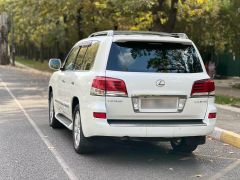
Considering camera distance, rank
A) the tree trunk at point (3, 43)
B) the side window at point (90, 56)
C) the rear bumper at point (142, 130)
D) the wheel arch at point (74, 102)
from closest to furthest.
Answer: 1. the rear bumper at point (142, 130)
2. the side window at point (90, 56)
3. the wheel arch at point (74, 102)
4. the tree trunk at point (3, 43)

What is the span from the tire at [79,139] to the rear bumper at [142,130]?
32cm

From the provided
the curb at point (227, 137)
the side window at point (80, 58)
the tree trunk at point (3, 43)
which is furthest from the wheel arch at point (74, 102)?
the tree trunk at point (3, 43)

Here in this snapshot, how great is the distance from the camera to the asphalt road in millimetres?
6676

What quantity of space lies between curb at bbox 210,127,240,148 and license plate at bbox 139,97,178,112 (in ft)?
7.72

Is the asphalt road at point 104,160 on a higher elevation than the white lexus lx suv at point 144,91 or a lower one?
lower

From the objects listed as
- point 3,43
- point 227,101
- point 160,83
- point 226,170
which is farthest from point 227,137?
point 3,43

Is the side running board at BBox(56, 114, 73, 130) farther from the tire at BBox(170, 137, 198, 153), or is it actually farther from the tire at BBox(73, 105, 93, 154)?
the tire at BBox(170, 137, 198, 153)

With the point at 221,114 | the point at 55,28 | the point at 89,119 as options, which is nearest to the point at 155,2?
the point at 221,114

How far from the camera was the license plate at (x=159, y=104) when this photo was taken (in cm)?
698

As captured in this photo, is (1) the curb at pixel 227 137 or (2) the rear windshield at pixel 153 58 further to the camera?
(1) the curb at pixel 227 137

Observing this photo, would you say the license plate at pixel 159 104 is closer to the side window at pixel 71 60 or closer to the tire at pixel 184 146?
the tire at pixel 184 146

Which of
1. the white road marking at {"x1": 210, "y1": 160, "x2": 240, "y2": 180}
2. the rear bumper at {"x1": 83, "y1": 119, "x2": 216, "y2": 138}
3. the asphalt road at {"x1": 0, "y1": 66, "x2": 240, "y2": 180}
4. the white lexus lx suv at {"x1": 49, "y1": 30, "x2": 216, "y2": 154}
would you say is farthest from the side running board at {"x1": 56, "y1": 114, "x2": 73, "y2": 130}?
the white road marking at {"x1": 210, "y1": 160, "x2": 240, "y2": 180}

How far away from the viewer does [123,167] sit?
7.08m

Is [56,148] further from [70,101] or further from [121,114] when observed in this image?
[121,114]
